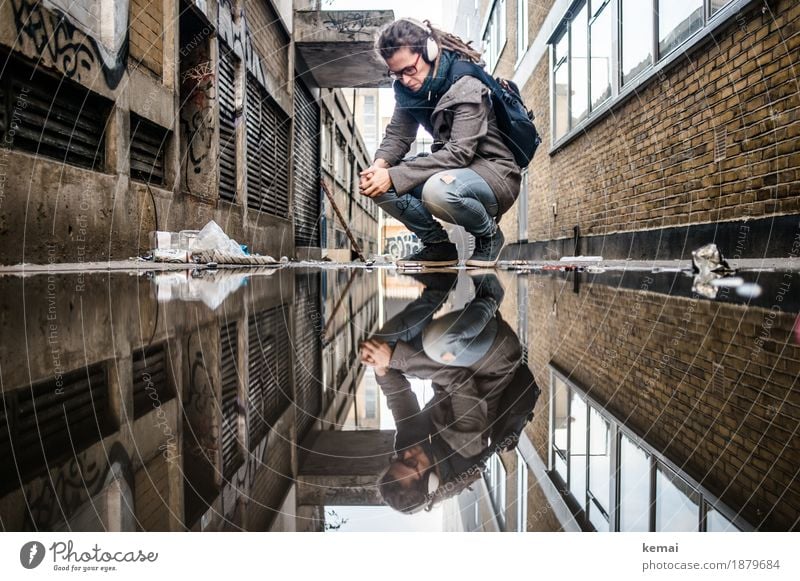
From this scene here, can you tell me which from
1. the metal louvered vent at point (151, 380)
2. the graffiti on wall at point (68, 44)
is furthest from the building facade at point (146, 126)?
the metal louvered vent at point (151, 380)

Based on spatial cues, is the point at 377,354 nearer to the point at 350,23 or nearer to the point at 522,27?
the point at 350,23

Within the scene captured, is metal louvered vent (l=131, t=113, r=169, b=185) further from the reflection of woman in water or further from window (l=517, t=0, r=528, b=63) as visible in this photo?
window (l=517, t=0, r=528, b=63)

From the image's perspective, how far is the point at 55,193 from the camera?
5.45ft

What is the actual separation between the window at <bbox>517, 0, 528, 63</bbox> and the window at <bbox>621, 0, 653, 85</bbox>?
3.41ft

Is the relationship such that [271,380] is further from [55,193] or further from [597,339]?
[55,193]

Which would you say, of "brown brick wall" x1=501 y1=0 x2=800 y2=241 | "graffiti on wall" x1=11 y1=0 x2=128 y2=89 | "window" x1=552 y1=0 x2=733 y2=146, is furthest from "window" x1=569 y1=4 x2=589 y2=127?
"graffiti on wall" x1=11 y1=0 x2=128 y2=89

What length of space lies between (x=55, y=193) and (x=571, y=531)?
184cm

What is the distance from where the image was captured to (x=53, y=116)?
170 centimetres

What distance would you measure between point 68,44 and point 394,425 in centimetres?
194

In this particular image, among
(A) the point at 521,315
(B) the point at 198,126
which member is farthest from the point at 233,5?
(A) the point at 521,315

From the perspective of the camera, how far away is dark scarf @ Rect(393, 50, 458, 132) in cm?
163

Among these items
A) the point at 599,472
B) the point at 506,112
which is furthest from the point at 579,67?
the point at 599,472

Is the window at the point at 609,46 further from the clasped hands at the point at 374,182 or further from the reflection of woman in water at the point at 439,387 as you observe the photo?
the reflection of woman in water at the point at 439,387

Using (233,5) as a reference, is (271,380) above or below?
below
